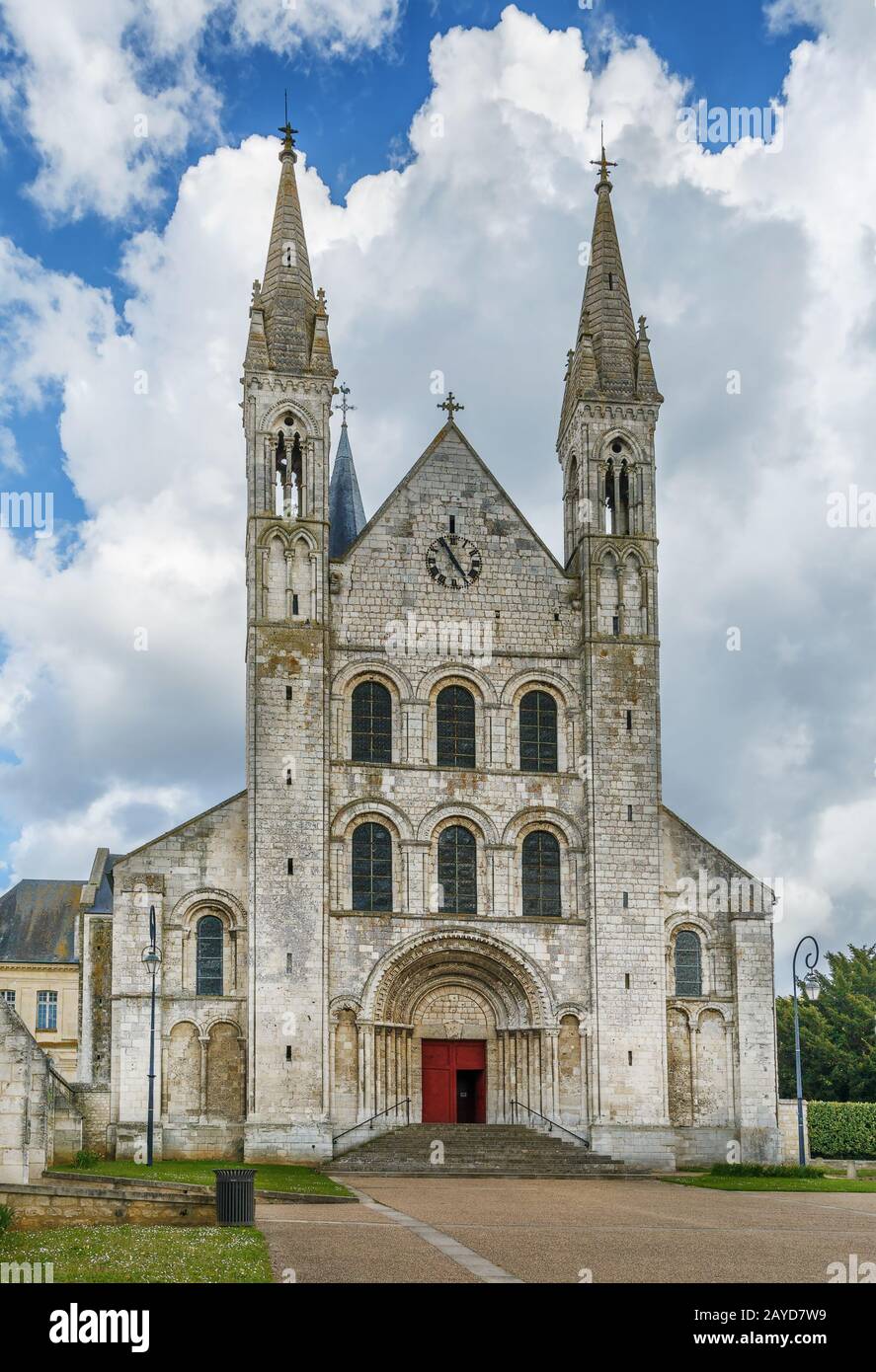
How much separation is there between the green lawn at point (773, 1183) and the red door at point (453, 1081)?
22.3 ft

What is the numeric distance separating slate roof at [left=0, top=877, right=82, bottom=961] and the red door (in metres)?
27.3

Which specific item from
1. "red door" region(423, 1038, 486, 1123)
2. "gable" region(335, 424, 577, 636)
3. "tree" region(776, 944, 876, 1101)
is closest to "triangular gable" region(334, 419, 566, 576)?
"gable" region(335, 424, 577, 636)

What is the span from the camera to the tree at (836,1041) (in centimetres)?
6025

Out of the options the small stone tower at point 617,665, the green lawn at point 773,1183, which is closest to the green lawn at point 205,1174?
the green lawn at point 773,1183

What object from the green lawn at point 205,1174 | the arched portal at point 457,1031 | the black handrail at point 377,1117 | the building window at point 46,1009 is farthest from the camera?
the building window at point 46,1009

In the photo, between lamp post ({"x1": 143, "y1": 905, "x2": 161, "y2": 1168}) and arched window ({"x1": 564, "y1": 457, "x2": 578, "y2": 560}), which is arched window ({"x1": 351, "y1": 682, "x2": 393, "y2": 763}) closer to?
lamp post ({"x1": 143, "y1": 905, "x2": 161, "y2": 1168})

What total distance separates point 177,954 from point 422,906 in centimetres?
632

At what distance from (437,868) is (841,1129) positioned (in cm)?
1860

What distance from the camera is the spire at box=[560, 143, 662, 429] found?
4562 cm

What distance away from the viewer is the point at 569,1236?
20953 mm

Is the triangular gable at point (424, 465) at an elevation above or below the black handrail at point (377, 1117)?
above

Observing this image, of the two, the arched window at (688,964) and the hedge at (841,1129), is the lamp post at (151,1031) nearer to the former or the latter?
the arched window at (688,964)

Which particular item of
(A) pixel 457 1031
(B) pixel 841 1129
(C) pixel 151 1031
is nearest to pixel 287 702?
(C) pixel 151 1031
